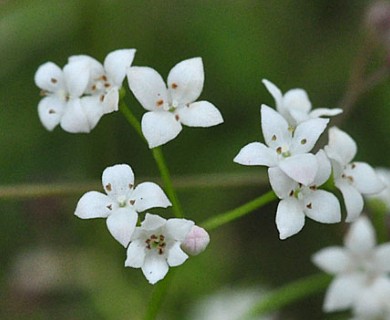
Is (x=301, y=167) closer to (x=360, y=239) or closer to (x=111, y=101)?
(x=111, y=101)

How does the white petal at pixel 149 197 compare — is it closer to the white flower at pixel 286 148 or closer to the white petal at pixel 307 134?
the white flower at pixel 286 148

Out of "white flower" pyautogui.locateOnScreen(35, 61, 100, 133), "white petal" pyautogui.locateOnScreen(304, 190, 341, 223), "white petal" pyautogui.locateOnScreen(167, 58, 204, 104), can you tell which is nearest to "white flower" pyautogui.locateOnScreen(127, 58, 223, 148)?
"white petal" pyautogui.locateOnScreen(167, 58, 204, 104)

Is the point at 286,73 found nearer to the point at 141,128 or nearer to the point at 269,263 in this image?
the point at 269,263

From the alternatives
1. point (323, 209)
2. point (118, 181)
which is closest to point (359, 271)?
point (323, 209)

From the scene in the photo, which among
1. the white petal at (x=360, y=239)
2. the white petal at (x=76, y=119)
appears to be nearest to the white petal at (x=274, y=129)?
the white petal at (x=76, y=119)

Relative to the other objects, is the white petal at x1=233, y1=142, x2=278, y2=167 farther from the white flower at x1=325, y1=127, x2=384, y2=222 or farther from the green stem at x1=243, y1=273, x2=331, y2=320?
the green stem at x1=243, y1=273, x2=331, y2=320

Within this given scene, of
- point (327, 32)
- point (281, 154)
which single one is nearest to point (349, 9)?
point (327, 32)

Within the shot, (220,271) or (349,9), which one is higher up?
(349,9)
